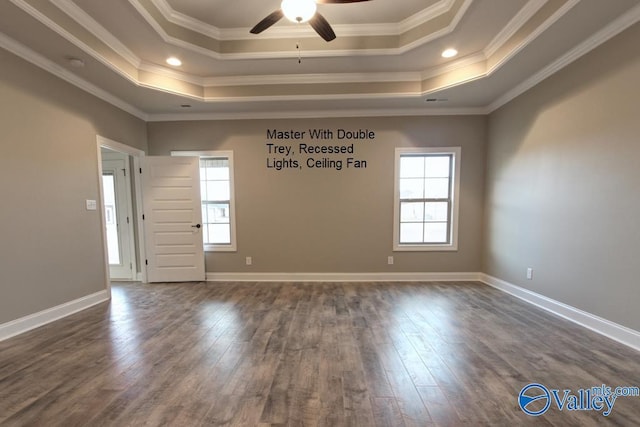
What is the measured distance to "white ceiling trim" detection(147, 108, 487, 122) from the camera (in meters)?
4.13

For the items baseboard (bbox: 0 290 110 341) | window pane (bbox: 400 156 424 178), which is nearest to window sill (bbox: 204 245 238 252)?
baseboard (bbox: 0 290 110 341)

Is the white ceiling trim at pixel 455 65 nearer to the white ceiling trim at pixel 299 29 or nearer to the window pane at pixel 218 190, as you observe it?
the white ceiling trim at pixel 299 29

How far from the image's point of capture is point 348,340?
2383 millimetres

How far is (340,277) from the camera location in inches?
170

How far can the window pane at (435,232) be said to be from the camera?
4.35 meters


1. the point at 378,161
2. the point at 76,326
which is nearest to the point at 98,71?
the point at 76,326

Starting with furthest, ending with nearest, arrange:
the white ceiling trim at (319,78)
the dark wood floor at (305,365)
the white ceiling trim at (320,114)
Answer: the white ceiling trim at (320,114)
the white ceiling trim at (319,78)
the dark wood floor at (305,365)

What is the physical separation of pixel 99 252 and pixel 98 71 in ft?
7.31

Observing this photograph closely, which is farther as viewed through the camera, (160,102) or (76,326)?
(160,102)

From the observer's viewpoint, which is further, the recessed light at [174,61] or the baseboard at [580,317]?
the recessed light at [174,61]

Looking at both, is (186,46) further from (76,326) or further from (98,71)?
(76,326)

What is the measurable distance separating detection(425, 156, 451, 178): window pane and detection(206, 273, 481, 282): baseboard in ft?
5.56

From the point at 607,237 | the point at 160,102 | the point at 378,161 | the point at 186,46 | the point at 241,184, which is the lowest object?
the point at 607,237

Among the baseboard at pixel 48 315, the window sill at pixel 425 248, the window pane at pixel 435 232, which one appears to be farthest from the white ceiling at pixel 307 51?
the baseboard at pixel 48 315
